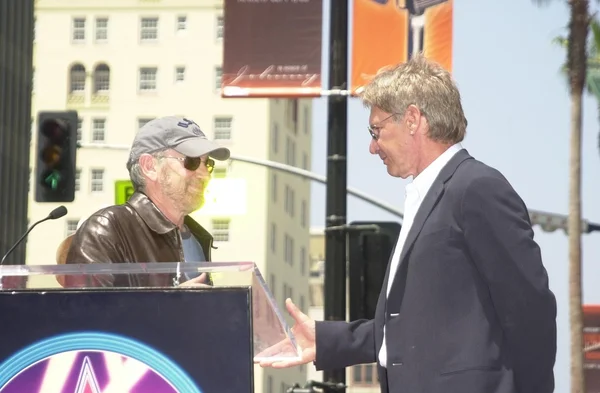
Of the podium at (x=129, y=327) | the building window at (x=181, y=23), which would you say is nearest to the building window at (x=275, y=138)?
the building window at (x=181, y=23)

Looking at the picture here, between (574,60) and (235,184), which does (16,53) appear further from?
(235,184)

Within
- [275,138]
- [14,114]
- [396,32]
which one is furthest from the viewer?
[275,138]

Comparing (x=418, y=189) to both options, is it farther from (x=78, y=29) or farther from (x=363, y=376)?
(x=363, y=376)

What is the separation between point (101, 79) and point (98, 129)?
3.67m

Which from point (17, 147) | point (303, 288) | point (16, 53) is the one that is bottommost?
point (303, 288)

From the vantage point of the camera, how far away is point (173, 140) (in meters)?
6.92

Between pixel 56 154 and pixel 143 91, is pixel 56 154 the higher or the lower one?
the lower one

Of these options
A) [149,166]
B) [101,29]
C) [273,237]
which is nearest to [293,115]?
[273,237]

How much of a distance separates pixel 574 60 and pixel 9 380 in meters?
31.6

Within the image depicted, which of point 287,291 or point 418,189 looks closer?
point 418,189

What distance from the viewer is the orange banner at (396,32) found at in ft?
45.2

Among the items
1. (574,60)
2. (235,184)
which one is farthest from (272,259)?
(235,184)

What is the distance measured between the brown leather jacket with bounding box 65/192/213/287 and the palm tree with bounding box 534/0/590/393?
91.5 feet

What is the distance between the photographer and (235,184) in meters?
15.5
